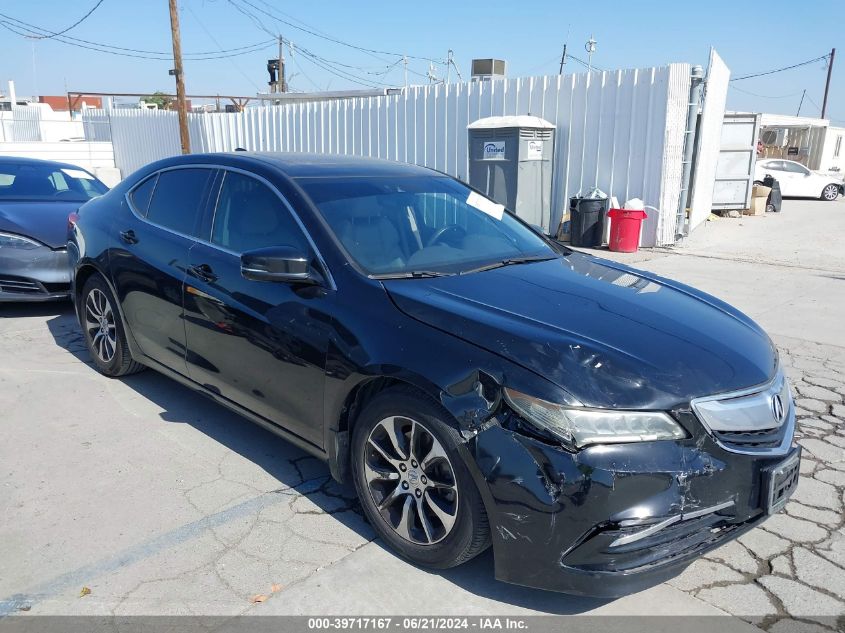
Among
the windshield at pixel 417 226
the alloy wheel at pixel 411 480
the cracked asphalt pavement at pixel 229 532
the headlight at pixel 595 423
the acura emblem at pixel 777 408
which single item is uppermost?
the windshield at pixel 417 226

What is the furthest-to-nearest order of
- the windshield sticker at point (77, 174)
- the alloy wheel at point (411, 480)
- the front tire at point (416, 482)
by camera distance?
1. the windshield sticker at point (77, 174)
2. the alloy wheel at point (411, 480)
3. the front tire at point (416, 482)

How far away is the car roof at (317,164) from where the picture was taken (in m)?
3.86

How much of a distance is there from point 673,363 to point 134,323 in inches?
136

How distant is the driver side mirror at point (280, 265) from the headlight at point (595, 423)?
1.24 metres

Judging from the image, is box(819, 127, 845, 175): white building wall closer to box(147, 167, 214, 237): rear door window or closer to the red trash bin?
the red trash bin

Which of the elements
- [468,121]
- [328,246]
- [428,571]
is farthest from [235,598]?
[468,121]

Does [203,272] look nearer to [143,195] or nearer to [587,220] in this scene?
[143,195]

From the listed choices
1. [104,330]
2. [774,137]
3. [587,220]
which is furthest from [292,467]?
[774,137]

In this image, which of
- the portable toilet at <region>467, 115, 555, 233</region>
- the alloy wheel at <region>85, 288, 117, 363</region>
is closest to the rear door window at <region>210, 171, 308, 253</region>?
the alloy wheel at <region>85, 288, 117, 363</region>

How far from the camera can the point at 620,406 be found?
8.02ft

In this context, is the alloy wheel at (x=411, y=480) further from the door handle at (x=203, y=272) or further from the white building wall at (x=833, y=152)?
the white building wall at (x=833, y=152)

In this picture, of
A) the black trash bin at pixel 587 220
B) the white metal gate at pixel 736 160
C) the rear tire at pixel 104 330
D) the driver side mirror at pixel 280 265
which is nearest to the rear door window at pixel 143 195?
the rear tire at pixel 104 330

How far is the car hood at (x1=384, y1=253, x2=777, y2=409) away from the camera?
2.52 metres

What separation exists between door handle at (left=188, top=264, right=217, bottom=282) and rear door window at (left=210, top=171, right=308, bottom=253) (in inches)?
6.1
